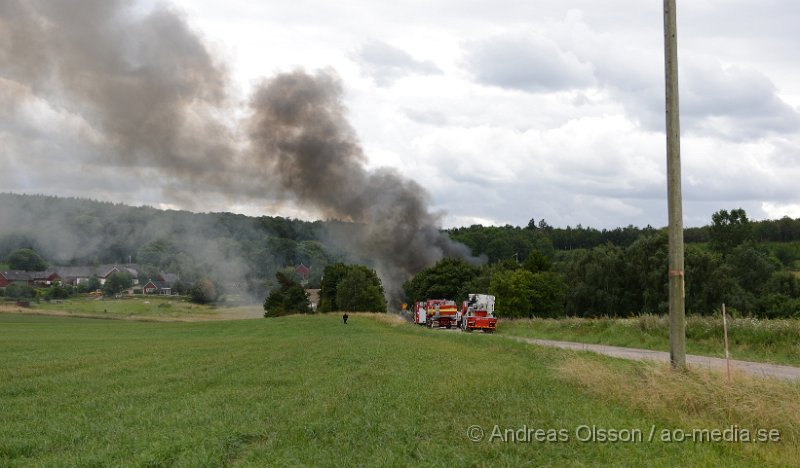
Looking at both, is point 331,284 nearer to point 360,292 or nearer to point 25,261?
point 360,292

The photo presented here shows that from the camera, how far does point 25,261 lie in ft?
517

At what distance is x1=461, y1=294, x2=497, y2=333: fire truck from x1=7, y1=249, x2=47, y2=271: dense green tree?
128394 millimetres

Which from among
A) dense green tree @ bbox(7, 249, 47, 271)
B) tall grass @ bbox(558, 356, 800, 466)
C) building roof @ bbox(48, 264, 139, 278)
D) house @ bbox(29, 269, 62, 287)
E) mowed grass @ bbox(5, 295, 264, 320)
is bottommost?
mowed grass @ bbox(5, 295, 264, 320)

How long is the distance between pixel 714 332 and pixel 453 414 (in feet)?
75.0

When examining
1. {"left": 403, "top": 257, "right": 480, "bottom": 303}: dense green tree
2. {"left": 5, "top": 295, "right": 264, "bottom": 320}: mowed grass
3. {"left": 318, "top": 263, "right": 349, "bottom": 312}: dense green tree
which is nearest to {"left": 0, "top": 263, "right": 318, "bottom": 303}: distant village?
{"left": 5, "top": 295, "right": 264, "bottom": 320}: mowed grass

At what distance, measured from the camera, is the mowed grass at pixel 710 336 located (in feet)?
91.0

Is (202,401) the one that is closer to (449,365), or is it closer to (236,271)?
(449,365)

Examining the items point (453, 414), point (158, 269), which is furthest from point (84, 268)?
point (453, 414)

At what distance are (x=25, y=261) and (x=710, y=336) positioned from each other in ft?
521

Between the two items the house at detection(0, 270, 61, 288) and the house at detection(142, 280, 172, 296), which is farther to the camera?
the house at detection(142, 280, 172, 296)

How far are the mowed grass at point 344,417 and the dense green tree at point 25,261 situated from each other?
150590 mm

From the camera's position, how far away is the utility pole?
15.0m

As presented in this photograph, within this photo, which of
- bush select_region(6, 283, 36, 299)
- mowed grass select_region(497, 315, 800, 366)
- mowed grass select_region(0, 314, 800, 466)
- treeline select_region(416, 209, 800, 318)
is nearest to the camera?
mowed grass select_region(0, 314, 800, 466)

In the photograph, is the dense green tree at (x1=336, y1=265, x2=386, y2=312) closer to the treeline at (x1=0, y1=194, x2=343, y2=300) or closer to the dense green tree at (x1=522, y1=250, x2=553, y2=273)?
the dense green tree at (x1=522, y1=250, x2=553, y2=273)
